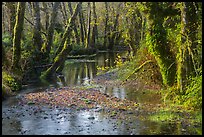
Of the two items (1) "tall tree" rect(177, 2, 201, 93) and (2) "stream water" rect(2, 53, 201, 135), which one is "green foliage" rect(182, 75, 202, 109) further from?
(2) "stream water" rect(2, 53, 201, 135)

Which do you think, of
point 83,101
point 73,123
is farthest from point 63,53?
point 73,123

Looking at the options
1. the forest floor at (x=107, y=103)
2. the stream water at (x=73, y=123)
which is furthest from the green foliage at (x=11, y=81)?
the stream water at (x=73, y=123)

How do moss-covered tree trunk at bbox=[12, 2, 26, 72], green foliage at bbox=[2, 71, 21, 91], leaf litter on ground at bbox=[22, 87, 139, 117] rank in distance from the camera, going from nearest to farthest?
leaf litter on ground at bbox=[22, 87, 139, 117] → green foliage at bbox=[2, 71, 21, 91] → moss-covered tree trunk at bbox=[12, 2, 26, 72]

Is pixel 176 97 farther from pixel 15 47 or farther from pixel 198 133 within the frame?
pixel 15 47

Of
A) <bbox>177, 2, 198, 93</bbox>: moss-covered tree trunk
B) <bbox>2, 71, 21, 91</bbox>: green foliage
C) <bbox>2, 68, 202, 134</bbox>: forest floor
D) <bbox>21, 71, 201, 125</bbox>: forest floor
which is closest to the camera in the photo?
<bbox>2, 68, 202, 134</bbox>: forest floor

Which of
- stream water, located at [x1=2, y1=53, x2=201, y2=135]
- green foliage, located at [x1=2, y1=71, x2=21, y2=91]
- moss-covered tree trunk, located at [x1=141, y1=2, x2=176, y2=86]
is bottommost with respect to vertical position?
stream water, located at [x1=2, y1=53, x2=201, y2=135]

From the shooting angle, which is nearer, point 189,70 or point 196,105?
point 196,105

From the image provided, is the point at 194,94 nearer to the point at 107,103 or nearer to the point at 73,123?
the point at 107,103

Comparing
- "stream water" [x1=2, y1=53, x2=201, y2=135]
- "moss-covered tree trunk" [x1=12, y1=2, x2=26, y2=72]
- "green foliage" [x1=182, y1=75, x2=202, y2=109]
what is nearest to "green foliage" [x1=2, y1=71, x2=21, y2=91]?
"moss-covered tree trunk" [x1=12, y1=2, x2=26, y2=72]

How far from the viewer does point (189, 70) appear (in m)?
15.4

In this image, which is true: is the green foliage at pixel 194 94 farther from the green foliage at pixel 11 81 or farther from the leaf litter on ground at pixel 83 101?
the green foliage at pixel 11 81

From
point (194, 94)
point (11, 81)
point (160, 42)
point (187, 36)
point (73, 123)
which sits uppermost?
point (187, 36)

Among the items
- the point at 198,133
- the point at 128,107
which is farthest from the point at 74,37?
the point at 198,133

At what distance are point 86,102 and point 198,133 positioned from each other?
22.7ft
